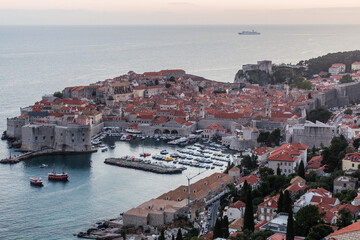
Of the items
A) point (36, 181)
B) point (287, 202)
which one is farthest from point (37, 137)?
point (287, 202)

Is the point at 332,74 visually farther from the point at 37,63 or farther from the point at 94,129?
the point at 37,63

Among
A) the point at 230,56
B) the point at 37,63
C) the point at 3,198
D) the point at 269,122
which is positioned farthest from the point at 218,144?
the point at 230,56

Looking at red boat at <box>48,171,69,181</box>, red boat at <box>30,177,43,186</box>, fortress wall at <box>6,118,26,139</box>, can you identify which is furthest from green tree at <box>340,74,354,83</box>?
red boat at <box>30,177,43,186</box>

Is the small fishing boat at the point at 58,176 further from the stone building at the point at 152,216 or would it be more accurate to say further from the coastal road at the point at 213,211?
the coastal road at the point at 213,211

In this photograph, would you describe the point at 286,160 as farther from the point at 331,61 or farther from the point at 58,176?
the point at 331,61

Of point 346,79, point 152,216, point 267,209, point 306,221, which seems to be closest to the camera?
point 306,221

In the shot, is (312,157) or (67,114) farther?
(67,114)

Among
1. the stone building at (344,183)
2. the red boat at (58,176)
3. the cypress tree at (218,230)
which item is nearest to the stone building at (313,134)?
the stone building at (344,183)

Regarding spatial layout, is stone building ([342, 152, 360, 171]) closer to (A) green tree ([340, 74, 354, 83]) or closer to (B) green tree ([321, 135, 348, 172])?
(B) green tree ([321, 135, 348, 172])
